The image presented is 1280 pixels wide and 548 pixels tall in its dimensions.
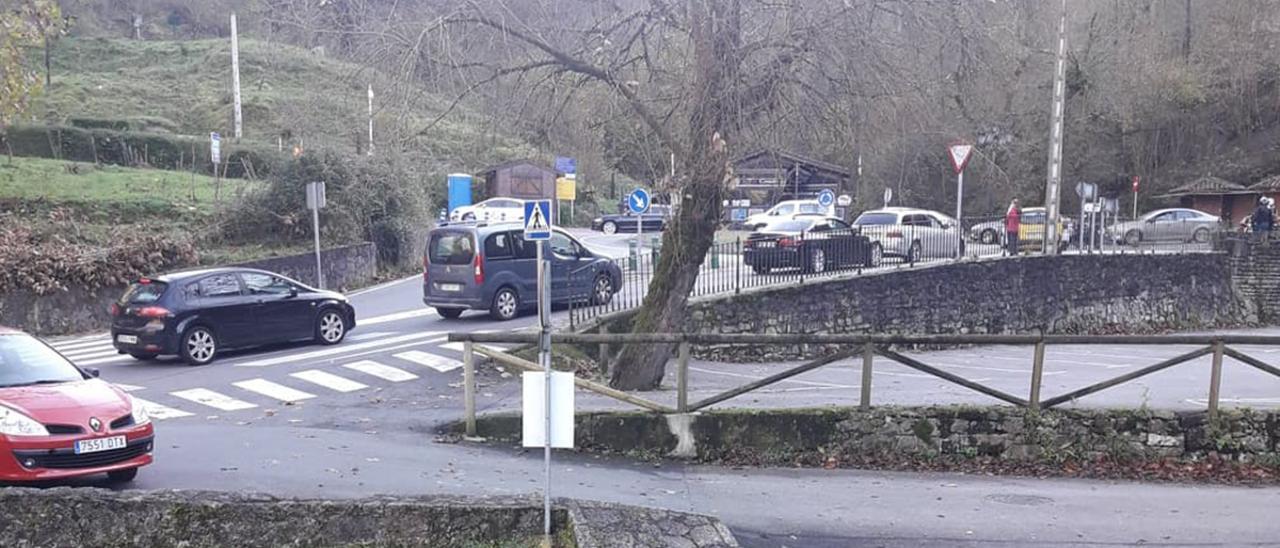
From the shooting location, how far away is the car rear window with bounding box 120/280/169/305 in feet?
53.9

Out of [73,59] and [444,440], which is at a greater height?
[73,59]

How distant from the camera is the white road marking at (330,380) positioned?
48.2 feet

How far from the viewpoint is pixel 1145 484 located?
10.8 m

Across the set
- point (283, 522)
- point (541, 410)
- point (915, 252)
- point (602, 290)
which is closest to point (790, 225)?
point (915, 252)

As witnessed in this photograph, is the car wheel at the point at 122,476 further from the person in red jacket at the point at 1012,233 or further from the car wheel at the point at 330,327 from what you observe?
the person in red jacket at the point at 1012,233

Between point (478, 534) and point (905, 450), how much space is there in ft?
20.3

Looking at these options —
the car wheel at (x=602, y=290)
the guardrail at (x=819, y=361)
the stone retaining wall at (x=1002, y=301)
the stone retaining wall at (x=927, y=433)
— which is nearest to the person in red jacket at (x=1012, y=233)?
the stone retaining wall at (x=1002, y=301)

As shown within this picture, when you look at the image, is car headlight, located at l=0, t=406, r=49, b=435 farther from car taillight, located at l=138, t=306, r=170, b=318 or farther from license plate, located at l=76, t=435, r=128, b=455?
car taillight, located at l=138, t=306, r=170, b=318

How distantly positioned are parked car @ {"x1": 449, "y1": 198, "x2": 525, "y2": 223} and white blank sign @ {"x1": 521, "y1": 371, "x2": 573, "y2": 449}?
36350 mm

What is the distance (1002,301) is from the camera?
27.9 meters

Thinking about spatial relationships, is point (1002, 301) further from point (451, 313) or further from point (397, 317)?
point (397, 317)

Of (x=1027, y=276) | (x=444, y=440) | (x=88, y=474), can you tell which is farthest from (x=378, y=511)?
(x=1027, y=276)

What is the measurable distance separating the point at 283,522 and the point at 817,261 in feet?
62.0

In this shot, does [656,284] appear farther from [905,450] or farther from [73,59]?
[73,59]
